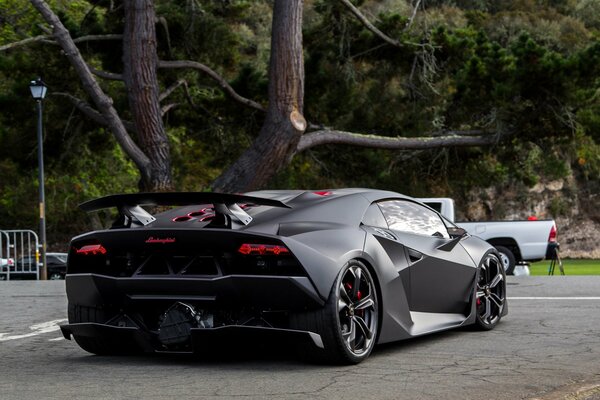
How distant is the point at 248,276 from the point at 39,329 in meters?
4.36

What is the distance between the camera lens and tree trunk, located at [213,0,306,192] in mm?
24000

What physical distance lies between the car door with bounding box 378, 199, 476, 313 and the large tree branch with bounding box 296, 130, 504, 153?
16.7 m

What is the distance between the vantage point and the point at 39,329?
34.8 ft

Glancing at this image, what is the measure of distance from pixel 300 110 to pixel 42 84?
7232 millimetres

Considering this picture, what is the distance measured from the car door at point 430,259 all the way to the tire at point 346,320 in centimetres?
68

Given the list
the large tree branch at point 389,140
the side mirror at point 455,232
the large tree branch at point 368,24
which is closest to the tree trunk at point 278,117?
the large tree branch at point 389,140

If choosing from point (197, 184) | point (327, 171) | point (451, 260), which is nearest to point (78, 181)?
point (197, 184)

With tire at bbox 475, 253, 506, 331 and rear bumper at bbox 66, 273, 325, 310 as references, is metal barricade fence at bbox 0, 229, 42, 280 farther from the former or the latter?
rear bumper at bbox 66, 273, 325, 310

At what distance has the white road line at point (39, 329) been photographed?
32.3 feet

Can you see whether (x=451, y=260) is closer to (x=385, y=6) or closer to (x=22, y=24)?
(x=22, y=24)

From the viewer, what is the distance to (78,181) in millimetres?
53250

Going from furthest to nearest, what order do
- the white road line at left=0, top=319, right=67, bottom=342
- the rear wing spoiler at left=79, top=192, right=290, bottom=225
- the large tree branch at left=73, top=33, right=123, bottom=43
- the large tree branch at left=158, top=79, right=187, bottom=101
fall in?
the large tree branch at left=158, top=79, right=187, bottom=101, the large tree branch at left=73, top=33, right=123, bottom=43, the white road line at left=0, top=319, right=67, bottom=342, the rear wing spoiler at left=79, top=192, right=290, bottom=225

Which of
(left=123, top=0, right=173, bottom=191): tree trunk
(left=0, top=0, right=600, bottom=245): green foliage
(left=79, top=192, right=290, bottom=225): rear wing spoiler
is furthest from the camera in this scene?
(left=0, top=0, right=600, bottom=245): green foliage

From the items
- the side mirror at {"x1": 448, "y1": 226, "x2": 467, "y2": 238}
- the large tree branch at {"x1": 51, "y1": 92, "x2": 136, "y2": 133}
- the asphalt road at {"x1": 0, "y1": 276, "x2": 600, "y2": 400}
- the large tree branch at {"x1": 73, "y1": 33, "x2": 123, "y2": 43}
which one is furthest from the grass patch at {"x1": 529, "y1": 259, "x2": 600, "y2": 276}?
the asphalt road at {"x1": 0, "y1": 276, "x2": 600, "y2": 400}
